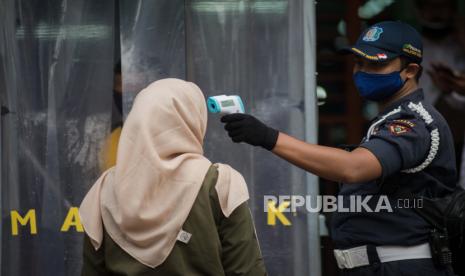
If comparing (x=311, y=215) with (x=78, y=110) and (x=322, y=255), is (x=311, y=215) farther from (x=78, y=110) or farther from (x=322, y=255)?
(x=78, y=110)

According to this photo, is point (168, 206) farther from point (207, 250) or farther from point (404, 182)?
point (404, 182)

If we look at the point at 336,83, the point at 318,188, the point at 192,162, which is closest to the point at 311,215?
the point at 318,188

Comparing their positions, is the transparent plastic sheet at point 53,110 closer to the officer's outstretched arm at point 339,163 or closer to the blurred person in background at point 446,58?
the blurred person in background at point 446,58

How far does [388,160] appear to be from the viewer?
122 inches

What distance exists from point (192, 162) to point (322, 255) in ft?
8.27

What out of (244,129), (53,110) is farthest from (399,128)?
(53,110)

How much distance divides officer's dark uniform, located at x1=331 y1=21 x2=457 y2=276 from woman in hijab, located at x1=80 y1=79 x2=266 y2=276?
0.63 m

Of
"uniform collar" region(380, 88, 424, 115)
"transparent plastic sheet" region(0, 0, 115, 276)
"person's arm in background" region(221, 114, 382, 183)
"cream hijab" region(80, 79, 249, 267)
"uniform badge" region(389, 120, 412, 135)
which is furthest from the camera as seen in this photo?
"transparent plastic sheet" region(0, 0, 115, 276)

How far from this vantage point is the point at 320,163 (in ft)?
10.1

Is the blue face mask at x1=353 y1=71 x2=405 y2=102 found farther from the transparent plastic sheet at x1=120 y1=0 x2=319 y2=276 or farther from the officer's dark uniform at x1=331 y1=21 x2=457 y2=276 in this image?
the transparent plastic sheet at x1=120 y1=0 x2=319 y2=276

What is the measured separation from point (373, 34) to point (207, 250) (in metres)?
1.28

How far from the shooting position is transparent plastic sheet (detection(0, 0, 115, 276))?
5.00 meters

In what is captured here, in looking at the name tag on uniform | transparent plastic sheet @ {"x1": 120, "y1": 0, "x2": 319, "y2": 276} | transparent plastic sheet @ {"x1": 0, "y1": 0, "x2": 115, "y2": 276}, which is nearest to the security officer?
the name tag on uniform

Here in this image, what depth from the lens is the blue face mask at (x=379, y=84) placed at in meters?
3.40
